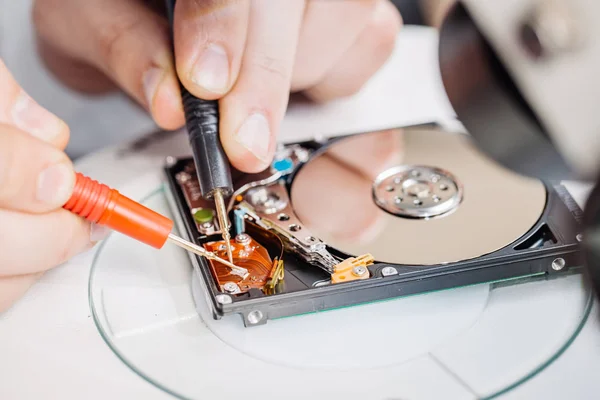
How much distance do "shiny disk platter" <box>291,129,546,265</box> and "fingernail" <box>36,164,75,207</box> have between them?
0.88 feet

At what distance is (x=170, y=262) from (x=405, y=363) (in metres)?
0.31

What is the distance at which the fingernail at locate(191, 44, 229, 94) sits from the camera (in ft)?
2.67

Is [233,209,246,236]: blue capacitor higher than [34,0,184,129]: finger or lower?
lower

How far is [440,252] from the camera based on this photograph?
0.74 m

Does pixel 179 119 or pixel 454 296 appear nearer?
pixel 454 296

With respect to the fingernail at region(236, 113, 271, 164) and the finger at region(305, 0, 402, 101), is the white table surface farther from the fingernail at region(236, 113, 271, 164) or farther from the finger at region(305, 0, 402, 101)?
the fingernail at region(236, 113, 271, 164)

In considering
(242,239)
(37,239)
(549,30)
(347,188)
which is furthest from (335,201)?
(549,30)

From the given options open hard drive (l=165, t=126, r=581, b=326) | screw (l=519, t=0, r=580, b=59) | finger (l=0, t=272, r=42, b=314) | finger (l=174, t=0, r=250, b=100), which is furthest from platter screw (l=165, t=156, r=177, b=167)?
screw (l=519, t=0, r=580, b=59)

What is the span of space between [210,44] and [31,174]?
276mm

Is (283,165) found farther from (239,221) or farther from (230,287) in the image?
(230,287)

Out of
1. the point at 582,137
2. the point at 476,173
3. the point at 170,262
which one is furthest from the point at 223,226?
the point at 582,137

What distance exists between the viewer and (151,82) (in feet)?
2.98

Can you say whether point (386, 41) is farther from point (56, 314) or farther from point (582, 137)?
point (582, 137)

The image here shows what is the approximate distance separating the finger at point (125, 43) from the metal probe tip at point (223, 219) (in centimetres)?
18
